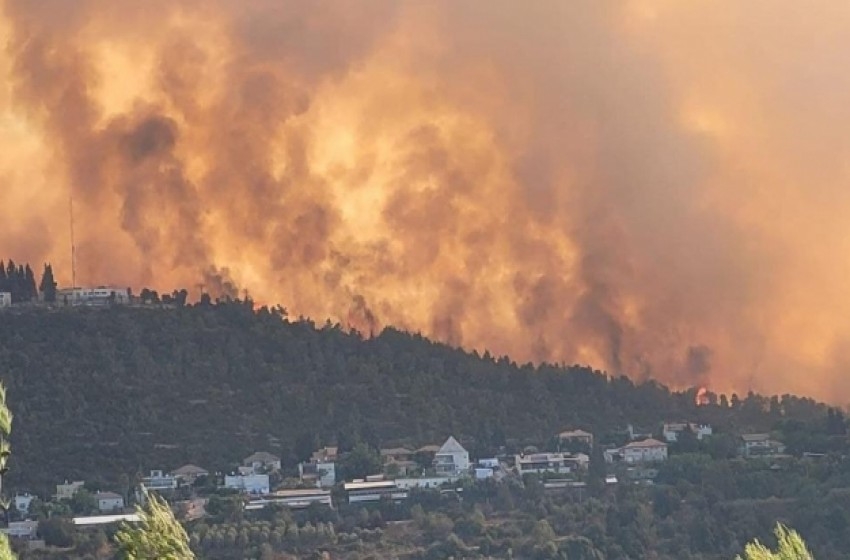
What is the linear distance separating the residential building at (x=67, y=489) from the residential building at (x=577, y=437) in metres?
20.2

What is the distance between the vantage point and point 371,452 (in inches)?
3501

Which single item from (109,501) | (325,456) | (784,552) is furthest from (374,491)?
(784,552)

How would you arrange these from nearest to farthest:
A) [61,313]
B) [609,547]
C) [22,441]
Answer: [609,547]
[22,441]
[61,313]

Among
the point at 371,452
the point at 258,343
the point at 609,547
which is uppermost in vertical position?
the point at 258,343

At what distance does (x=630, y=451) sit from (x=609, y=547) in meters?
14.6

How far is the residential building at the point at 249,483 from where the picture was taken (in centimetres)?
8456

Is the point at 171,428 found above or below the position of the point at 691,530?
above

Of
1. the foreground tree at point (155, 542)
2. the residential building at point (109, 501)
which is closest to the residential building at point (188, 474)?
the residential building at point (109, 501)

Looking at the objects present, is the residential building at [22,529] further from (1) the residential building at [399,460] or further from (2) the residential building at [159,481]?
(1) the residential building at [399,460]

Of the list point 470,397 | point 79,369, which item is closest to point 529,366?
point 470,397

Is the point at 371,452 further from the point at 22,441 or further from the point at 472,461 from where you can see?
the point at 22,441

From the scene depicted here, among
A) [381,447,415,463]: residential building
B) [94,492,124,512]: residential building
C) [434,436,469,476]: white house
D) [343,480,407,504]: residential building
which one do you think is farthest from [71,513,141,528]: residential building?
[434,436,469,476]: white house

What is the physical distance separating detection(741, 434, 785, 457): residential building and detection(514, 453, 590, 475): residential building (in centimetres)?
663

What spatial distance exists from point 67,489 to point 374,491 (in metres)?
11.2
